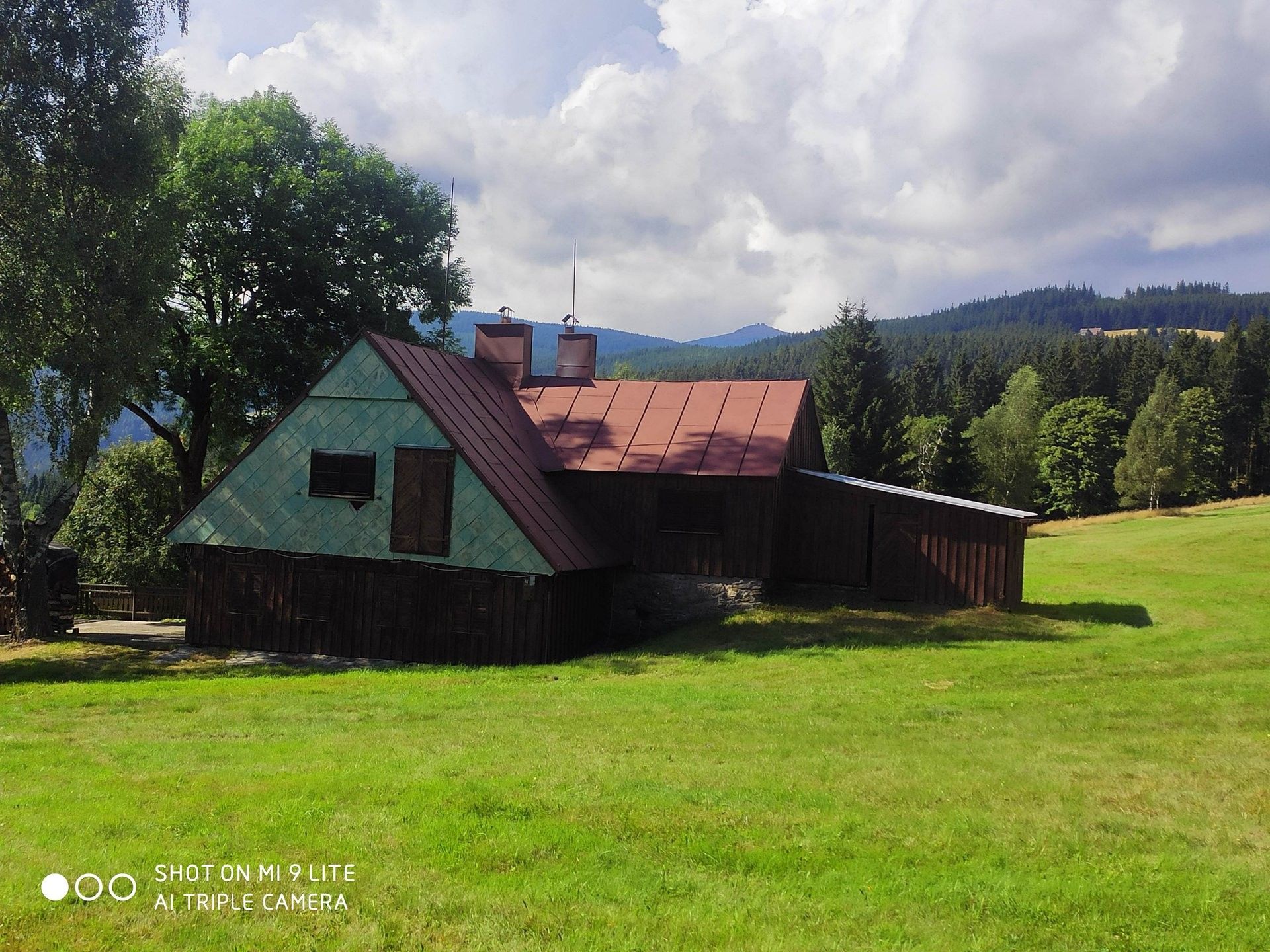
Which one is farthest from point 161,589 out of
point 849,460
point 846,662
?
point 849,460

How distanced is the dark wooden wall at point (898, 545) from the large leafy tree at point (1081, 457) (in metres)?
54.1

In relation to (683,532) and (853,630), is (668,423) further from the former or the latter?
(853,630)

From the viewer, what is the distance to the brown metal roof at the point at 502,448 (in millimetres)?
20531

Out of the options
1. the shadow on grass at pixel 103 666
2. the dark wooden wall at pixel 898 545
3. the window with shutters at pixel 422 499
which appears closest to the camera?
the shadow on grass at pixel 103 666

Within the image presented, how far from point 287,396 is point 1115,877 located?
97.5ft

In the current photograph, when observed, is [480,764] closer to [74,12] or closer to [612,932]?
[612,932]

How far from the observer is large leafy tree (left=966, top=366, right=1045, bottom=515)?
69125 millimetres

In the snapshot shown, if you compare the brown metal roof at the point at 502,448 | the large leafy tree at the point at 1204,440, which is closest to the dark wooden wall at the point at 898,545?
the brown metal roof at the point at 502,448

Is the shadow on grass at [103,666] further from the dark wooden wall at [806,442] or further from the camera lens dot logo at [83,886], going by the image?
the camera lens dot logo at [83,886]

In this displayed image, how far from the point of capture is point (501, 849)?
7.57 meters

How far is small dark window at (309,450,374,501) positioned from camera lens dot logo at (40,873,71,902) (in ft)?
48.1

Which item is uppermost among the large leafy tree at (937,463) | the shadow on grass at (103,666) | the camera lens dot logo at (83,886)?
Result: the large leafy tree at (937,463)

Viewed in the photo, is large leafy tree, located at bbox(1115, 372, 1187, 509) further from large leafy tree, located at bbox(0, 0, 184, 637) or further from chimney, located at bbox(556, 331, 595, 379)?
large leafy tree, located at bbox(0, 0, 184, 637)

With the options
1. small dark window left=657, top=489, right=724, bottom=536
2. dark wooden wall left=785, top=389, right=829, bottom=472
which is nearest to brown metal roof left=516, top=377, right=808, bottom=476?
small dark window left=657, top=489, right=724, bottom=536
